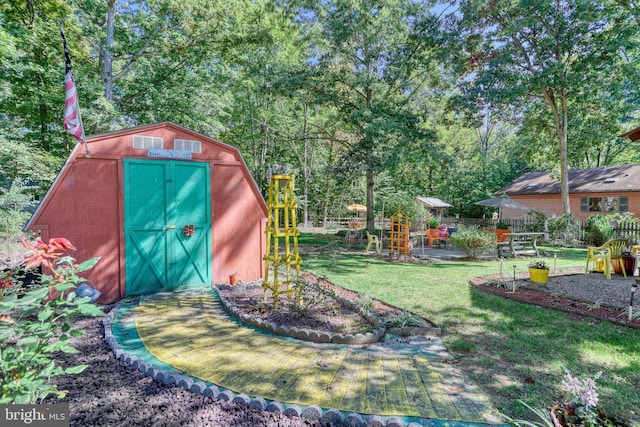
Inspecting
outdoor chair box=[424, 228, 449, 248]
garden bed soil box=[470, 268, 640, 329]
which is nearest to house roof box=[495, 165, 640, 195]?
outdoor chair box=[424, 228, 449, 248]

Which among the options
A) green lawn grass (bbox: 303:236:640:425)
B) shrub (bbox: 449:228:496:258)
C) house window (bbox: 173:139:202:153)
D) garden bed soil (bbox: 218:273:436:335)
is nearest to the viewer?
green lawn grass (bbox: 303:236:640:425)

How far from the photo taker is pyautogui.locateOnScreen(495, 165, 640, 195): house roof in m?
18.5

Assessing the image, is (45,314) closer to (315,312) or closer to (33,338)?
A: (33,338)

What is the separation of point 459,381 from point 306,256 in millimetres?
8391

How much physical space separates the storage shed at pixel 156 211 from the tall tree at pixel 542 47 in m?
12.0

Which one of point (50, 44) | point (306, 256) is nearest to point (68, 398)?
point (306, 256)

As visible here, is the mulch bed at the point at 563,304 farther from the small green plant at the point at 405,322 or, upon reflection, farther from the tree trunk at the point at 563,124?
the tree trunk at the point at 563,124

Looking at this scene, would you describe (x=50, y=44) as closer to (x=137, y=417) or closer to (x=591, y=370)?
(x=137, y=417)

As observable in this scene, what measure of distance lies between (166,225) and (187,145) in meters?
1.66

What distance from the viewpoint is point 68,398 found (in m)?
2.60

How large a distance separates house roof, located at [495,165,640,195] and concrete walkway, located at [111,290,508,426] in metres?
21.9

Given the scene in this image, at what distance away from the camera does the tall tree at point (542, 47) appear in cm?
1250

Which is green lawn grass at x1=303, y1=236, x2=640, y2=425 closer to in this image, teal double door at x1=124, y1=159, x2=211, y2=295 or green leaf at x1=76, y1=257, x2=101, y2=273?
green leaf at x1=76, y1=257, x2=101, y2=273

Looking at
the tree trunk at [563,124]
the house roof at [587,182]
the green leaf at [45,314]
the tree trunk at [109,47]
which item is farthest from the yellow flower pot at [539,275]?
the house roof at [587,182]
